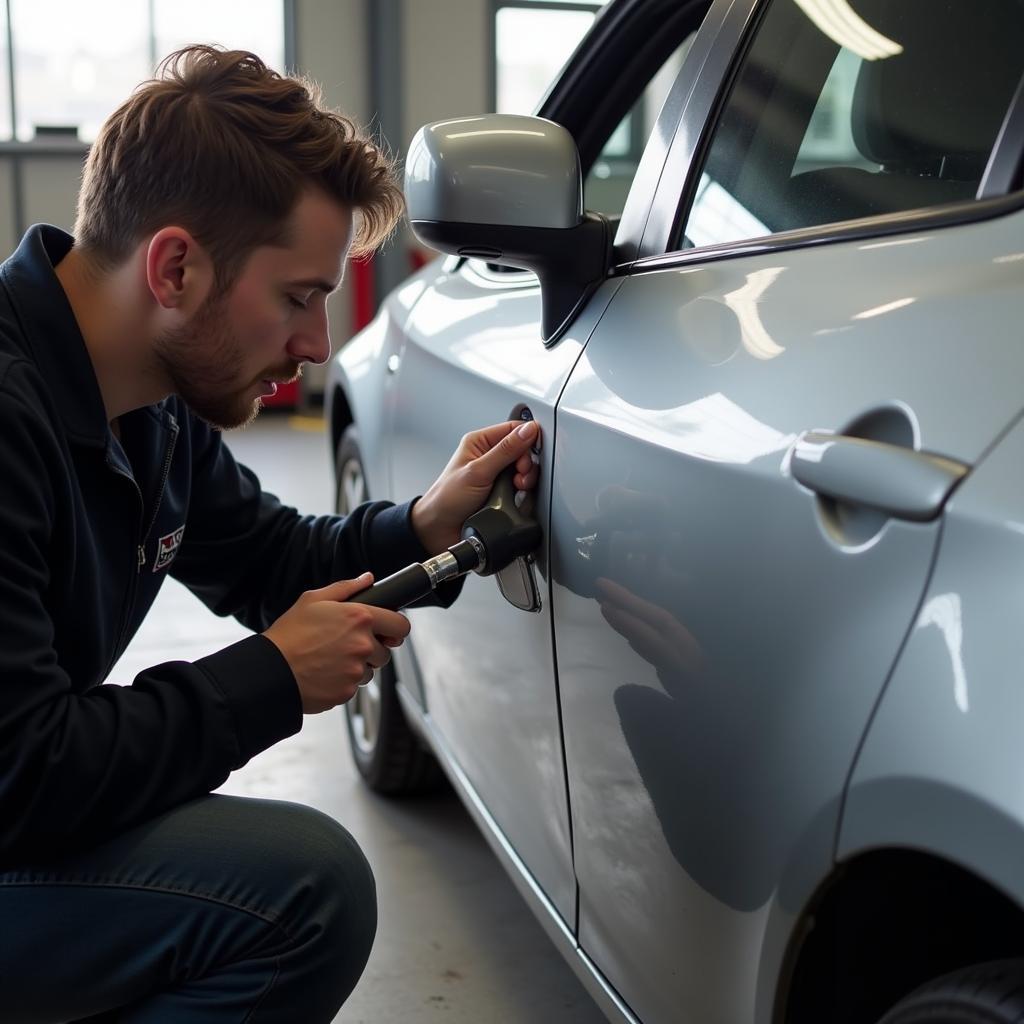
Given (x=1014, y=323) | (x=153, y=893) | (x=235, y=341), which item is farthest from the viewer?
(x=235, y=341)

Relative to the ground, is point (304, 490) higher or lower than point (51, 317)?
lower

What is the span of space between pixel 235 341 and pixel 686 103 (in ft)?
1.78

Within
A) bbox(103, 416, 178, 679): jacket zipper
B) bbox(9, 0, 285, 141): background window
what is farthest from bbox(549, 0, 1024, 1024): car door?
bbox(9, 0, 285, 141): background window

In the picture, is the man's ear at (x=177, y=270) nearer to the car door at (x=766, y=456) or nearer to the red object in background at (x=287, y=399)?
the car door at (x=766, y=456)

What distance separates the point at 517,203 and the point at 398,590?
423 mm

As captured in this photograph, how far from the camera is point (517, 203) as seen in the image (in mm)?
1357

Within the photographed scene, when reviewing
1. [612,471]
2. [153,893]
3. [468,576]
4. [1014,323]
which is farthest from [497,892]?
[1014,323]

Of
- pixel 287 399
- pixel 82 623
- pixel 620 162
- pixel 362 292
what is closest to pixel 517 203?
pixel 82 623

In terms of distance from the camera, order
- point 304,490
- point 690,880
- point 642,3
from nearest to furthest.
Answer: point 690,880
point 642,3
point 304,490

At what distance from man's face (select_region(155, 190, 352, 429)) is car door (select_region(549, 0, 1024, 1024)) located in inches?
11.7

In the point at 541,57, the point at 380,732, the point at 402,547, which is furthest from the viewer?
the point at 541,57

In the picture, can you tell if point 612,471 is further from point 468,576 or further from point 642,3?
point 642,3

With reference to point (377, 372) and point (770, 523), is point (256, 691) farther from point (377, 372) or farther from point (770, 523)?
point (377, 372)

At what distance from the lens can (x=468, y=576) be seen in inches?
63.2
